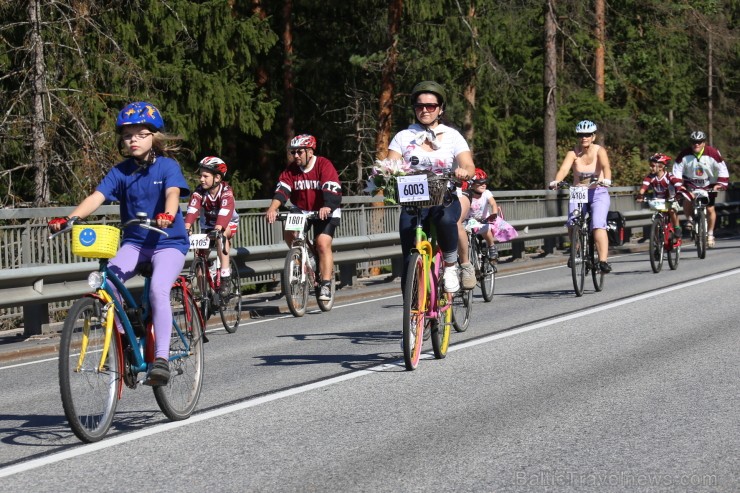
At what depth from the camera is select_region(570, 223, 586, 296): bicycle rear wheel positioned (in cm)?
1459

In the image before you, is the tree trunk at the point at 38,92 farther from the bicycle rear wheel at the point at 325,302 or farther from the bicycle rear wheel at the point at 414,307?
the bicycle rear wheel at the point at 414,307

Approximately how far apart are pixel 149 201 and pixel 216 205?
5490 millimetres

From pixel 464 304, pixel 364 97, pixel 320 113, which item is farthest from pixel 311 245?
pixel 320 113

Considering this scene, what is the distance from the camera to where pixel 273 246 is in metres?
15.4

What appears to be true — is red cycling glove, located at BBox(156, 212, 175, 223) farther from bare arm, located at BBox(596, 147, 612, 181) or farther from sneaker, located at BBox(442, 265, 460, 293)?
bare arm, located at BBox(596, 147, 612, 181)

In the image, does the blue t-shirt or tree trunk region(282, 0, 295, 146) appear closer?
the blue t-shirt

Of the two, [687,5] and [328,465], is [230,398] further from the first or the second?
[687,5]

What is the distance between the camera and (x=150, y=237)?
721cm

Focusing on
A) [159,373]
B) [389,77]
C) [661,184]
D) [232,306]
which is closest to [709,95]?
[389,77]

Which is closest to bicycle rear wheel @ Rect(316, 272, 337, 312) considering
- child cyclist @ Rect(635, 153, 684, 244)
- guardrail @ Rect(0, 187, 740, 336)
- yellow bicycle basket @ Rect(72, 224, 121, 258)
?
guardrail @ Rect(0, 187, 740, 336)

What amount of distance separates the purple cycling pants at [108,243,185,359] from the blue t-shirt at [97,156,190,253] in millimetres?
59

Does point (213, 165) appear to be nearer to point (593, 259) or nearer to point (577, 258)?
point (577, 258)

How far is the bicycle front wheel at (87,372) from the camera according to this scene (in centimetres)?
636

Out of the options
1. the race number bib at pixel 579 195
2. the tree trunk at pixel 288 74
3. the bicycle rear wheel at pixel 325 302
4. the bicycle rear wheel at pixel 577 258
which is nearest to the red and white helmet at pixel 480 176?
the race number bib at pixel 579 195
